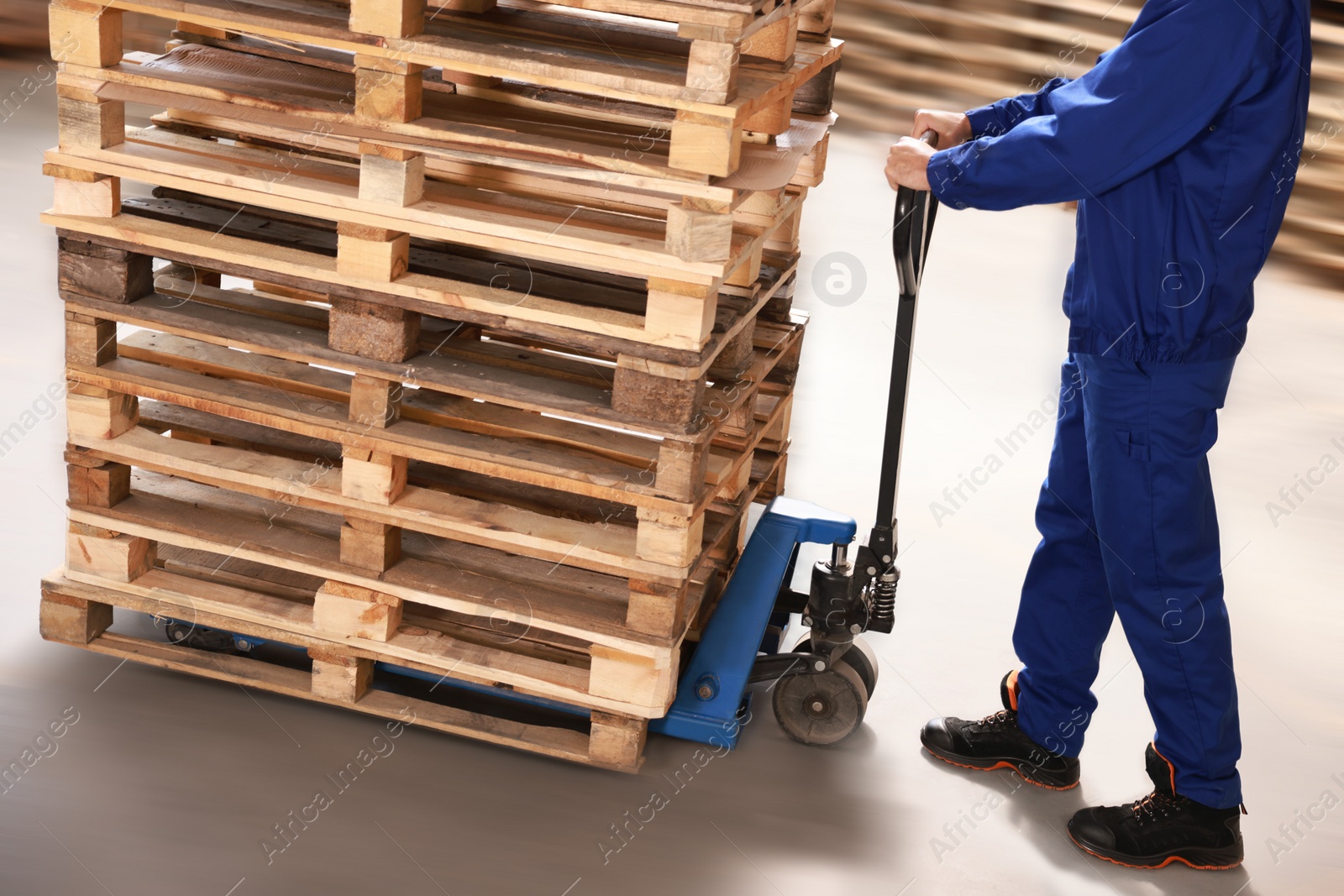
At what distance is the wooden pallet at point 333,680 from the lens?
3.51 meters

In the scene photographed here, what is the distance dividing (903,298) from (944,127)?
1.68 feet

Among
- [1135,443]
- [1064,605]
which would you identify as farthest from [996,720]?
[1135,443]

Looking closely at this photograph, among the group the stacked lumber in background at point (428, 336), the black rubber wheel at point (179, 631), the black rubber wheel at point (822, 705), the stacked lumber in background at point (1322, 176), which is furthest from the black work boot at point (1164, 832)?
the stacked lumber in background at point (1322, 176)

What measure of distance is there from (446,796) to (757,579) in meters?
1.06

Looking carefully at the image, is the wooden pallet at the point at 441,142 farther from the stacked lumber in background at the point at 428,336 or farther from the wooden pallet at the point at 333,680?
the wooden pallet at the point at 333,680

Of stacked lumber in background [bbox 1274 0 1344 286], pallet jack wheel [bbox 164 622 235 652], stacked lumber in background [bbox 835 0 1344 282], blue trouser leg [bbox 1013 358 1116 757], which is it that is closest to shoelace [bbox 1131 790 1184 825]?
blue trouser leg [bbox 1013 358 1116 757]

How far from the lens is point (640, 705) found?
3.43m

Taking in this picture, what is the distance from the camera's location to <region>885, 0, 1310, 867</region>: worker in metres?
3.06

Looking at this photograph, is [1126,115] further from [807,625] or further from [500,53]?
[807,625]

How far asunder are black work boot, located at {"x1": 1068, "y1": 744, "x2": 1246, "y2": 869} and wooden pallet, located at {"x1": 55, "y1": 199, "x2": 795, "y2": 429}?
1.52 m

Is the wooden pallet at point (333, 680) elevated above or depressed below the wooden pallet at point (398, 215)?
below

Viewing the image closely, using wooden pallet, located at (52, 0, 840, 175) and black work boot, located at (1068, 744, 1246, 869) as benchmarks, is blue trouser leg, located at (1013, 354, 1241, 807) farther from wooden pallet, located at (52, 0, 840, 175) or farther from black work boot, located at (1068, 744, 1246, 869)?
A: wooden pallet, located at (52, 0, 840, 175)

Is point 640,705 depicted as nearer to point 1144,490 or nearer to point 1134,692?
point 1144,490

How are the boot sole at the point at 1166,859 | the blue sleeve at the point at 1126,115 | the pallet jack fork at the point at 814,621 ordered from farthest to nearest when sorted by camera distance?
1. the pallet jack fork at the point at 814,621
2. the boot sole at the point at 1166,859
3. the blue sleeve at the point at 1126,115
